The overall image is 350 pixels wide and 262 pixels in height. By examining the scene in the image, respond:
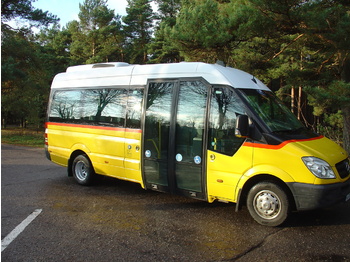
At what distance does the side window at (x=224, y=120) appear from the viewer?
5.02 m

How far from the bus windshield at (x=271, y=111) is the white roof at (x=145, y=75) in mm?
210

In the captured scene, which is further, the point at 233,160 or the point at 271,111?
the point at 271,111

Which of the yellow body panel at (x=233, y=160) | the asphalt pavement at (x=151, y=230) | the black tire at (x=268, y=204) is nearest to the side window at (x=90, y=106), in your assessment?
the yellow body panel at (x=233, y=160)

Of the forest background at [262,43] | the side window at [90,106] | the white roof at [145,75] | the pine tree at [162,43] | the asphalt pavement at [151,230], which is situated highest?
the pine tree at [162,43]

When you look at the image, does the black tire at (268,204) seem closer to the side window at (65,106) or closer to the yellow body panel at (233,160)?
the yellow body panel at (233,160)

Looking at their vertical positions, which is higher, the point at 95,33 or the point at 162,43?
the point at 95,33

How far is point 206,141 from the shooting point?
5254 millimetres

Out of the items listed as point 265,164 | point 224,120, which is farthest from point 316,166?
point 224,120

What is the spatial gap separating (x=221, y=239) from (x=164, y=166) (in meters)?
1.84

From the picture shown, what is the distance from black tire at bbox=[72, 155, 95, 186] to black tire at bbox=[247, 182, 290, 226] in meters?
3.91

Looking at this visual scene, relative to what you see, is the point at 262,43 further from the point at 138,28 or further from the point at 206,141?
the point at 138,28

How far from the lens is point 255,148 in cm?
478

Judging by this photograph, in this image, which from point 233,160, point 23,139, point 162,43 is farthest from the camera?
point 162,43

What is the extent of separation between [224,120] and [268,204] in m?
1.47
